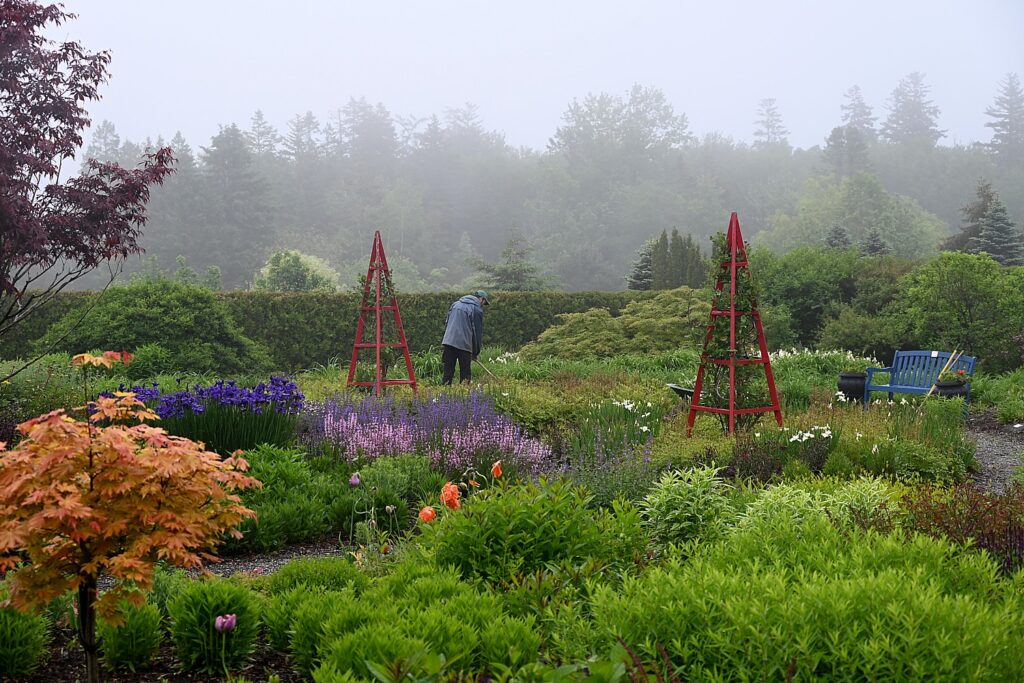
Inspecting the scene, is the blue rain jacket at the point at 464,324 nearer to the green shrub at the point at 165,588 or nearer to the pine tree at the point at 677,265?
the green shrub at the point at 165,588

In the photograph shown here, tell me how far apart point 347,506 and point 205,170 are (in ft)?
157

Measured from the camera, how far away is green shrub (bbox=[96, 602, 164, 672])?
3201mm

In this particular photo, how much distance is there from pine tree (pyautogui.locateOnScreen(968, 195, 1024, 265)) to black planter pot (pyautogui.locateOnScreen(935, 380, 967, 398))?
17.6 meters

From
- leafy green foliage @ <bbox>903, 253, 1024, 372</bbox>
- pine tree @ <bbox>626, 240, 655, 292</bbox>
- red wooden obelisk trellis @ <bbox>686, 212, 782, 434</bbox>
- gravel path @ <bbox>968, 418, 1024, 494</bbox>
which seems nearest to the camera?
gravel path @ <bbox>968, 418, 1024, 494</bbox>

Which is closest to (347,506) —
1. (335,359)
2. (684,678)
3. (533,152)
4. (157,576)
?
(157,576)

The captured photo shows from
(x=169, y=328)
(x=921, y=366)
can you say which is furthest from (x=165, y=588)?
(x=921, y=366)

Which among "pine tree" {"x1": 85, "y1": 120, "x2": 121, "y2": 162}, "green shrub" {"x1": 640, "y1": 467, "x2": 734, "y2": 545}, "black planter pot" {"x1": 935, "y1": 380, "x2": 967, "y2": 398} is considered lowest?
"green shrub" {"x1": 640, "y1": 467, "x2": 734, "y2": 545}

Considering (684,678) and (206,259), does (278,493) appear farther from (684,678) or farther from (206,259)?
(206,259)

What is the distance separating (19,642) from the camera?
312 cm

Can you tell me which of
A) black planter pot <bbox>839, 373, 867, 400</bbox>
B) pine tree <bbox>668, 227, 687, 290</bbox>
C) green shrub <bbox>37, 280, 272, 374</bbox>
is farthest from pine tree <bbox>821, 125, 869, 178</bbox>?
green shrub <bbox>37, 280, 272, 374</bbox>

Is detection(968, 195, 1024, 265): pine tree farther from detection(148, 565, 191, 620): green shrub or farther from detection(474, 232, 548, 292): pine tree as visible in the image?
detection(148, 565, 191, 620): green shrub

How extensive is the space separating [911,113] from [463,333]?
258 feet

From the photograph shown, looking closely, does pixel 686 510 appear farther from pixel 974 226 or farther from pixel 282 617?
pixel 974 226

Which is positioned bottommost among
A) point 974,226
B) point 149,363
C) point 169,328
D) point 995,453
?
point 995,453
